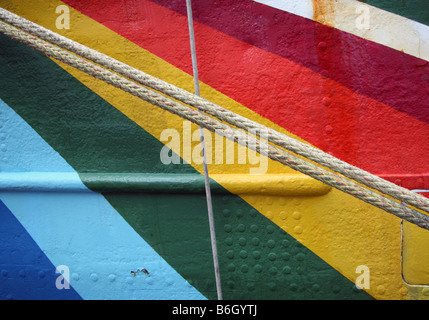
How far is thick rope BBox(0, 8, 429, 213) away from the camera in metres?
0.72

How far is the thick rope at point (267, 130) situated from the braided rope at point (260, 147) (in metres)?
0.02

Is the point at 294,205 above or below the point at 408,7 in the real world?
below

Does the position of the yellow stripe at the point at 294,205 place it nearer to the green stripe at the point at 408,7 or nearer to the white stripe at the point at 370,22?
the white stripe at the point at 370,22

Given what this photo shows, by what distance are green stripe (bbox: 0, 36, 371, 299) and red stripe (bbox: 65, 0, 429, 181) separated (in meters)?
0.27

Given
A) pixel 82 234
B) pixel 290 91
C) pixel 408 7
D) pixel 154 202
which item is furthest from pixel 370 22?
pixel 82 234

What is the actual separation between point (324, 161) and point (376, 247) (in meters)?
0.55

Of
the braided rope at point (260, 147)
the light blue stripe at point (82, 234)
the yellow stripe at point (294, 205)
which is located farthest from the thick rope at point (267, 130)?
the light blue stripe at point (82, 234)

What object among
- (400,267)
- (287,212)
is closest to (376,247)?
(400,267)

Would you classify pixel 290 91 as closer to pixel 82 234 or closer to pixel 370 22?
pixel 370 22

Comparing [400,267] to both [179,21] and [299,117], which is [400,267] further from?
[179,21]

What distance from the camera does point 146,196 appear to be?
1189 millimetres

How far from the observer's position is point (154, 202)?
119 cm

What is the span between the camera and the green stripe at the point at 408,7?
3.41ft

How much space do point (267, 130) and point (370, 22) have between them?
0.61 m
